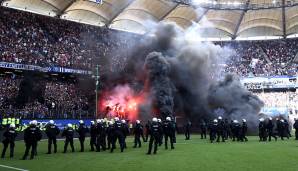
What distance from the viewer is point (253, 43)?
64938 mm

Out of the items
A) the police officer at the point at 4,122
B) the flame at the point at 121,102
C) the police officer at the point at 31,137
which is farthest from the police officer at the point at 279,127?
the police officer at the point at 4,122

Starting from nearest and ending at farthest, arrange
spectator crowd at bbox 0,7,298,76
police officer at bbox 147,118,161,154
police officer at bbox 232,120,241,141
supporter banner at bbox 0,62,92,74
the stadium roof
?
police officer at bbox 147,118,161,154, police officer at bbox 232,120,241,141, supporter banner at bbox 0,62,92,74, spectator crowd at bbox 0,7,298,76, the stadium roof

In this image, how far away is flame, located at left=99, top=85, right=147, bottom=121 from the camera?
4022 centimetres

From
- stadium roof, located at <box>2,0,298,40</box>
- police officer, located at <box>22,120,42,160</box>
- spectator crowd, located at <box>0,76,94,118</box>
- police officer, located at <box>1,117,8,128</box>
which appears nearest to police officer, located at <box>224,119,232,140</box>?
spectator crowd, located at <box>0,76,94,118</box>

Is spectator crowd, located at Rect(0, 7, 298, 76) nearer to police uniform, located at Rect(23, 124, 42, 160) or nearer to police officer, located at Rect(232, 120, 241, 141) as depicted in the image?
police uniform, located at Rect(23, 124, 42, 160)

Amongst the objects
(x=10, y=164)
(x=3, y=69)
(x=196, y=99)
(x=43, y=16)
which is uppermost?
(x=43, y=16)

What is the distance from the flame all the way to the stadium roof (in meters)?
11.8

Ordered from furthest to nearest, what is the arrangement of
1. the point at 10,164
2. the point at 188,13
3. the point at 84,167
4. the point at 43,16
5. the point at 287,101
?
the point at 188,13, the point at 287,101, the point at 43,16, the point at 10,164, the point at 84,167

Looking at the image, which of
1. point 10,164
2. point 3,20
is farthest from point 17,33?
point 10,164

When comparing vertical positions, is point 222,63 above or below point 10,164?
above

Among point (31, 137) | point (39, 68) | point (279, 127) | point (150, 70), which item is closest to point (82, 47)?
point (39, 68)

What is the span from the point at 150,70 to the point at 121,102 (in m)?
6.39

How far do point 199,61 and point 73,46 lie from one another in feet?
56.7

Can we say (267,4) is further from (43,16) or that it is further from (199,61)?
(43,16)
